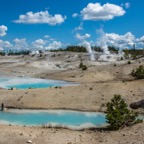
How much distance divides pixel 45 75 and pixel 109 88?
3449 centimetres

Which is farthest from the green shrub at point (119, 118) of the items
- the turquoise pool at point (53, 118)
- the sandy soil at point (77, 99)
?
the turquoise pool at point (53, 118)

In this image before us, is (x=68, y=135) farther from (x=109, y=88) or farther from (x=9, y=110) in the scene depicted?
(x=109, y=88)

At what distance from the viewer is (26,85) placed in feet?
198

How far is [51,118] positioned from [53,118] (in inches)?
7.7

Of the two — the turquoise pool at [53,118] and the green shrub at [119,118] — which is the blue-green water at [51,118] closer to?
the turquoise pool at [53,118]

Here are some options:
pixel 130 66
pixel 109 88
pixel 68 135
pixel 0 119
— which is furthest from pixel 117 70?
pixel 68 135

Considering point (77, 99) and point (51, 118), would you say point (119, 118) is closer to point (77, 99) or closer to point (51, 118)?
point (51, 118)

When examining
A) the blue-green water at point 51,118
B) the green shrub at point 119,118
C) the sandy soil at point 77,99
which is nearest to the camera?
the sandy soil at point 77,99

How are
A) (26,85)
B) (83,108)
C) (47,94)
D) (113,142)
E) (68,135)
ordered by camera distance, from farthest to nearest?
(26,85), (47,94), (83,108), (68,135), (113,142)

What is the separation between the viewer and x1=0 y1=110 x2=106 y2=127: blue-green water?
32812mm

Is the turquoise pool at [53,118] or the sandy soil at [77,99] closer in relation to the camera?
the sandy soil at [77,99]

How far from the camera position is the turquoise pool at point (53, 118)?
32438 mm

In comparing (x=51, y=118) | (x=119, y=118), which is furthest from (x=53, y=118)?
(x=119, y=118)

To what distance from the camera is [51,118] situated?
3494 centimetres
